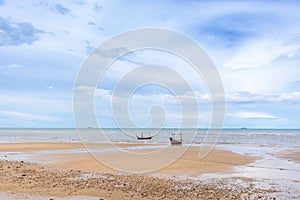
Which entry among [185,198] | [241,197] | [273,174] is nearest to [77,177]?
[185,198]

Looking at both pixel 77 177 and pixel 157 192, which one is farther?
pixel 77 177

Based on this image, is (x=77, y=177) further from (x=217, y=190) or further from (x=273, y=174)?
(x=273, y=174)

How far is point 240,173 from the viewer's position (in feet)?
58.6

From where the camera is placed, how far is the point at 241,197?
11.1 metres

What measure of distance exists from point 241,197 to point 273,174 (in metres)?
7.43

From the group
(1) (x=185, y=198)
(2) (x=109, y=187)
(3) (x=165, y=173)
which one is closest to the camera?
(1) (x=185, y=198)

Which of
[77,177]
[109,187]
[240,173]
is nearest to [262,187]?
[240,173]

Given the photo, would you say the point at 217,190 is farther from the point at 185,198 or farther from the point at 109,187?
the point at 109,187

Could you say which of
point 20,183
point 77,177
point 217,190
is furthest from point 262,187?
point 20,183

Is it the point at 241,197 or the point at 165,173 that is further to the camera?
the point at 165,173

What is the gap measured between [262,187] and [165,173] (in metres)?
5.59

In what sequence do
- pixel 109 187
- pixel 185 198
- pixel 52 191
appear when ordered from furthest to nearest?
pixel 109 187
pixel 52 191
pixel 185 198

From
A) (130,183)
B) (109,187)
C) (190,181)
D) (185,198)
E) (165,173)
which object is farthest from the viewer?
(165,173)

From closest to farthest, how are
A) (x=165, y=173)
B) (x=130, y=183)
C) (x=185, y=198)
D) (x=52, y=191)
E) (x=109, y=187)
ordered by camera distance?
1. (x=185, y=198)
2. (x=52, y=191)
3. (x=109, y=187)
4. (x=130, y=183)
5. (x=165, y=173)
